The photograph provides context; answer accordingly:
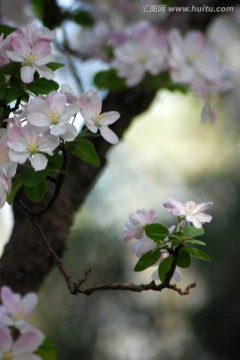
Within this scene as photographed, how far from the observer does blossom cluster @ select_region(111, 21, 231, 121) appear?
1.27 meters

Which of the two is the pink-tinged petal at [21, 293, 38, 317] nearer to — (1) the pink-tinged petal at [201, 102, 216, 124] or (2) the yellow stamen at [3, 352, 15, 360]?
(2) the yellow stamen at [3, 352, 15, 360]

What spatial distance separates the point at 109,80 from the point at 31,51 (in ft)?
2.19

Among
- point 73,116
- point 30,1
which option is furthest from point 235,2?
point 73,116

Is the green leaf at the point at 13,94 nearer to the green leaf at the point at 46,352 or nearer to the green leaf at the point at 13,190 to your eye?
the green leaf at the point at 13,190

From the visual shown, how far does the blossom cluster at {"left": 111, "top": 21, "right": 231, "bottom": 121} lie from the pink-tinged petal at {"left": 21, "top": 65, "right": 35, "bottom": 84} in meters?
0.60

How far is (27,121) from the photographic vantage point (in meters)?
0.64

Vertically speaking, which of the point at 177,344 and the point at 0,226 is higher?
the point at 0,226

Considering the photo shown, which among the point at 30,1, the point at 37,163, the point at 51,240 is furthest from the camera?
the point at 30,1

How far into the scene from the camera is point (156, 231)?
2.16 ft

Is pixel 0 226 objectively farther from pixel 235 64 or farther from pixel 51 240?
pixel 51 240

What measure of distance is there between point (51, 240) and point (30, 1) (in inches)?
32.1

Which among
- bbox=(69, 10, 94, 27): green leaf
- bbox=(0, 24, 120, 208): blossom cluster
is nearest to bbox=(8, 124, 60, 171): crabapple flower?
bbox=(0, 24, 120, 208): blossom cluster

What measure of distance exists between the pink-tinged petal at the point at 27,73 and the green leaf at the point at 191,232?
209 mm

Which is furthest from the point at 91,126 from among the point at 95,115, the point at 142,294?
the point at 142,294
